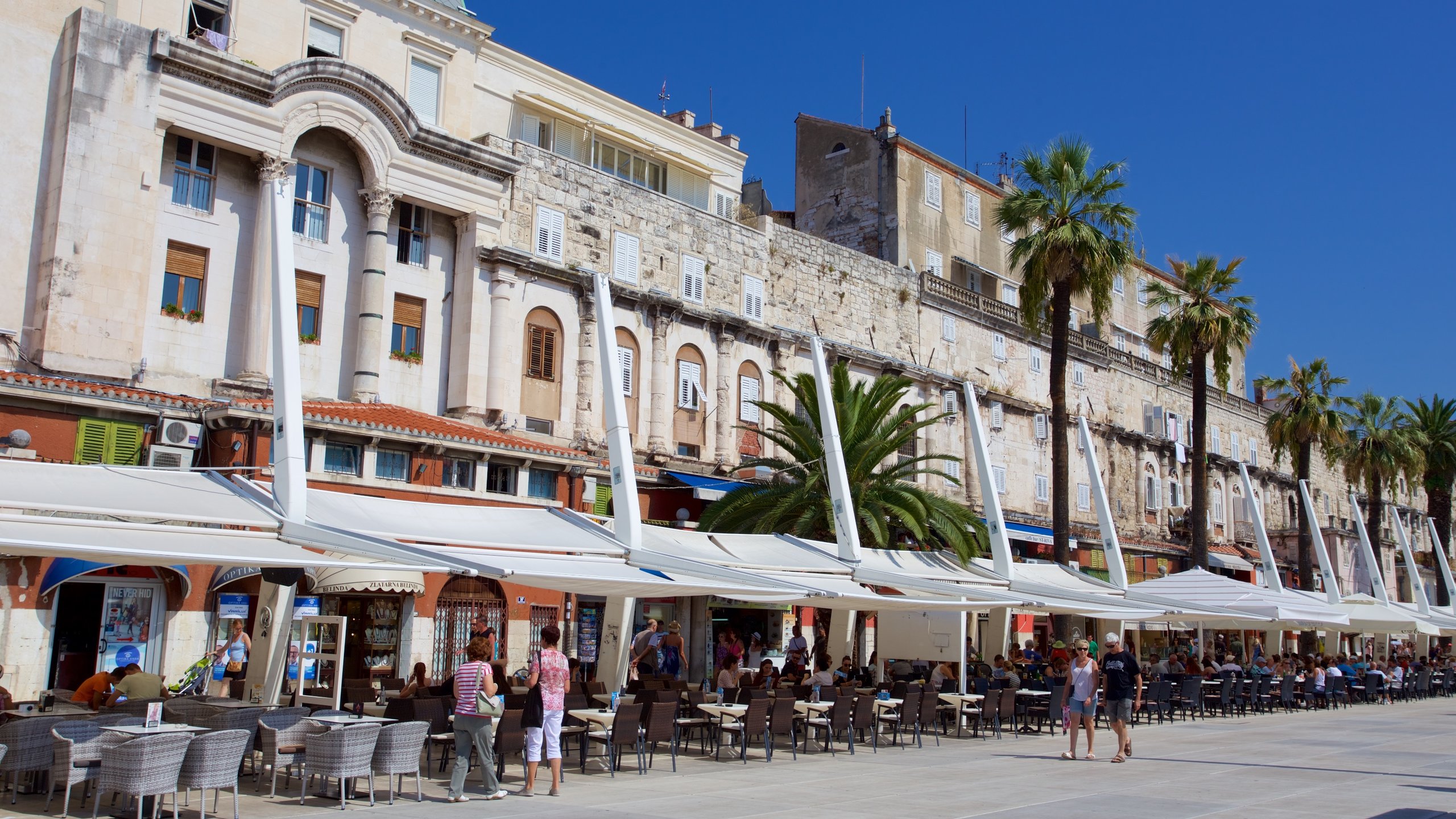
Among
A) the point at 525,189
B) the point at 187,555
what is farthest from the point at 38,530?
the point at 525,189

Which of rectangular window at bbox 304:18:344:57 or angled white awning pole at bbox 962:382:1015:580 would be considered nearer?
angled white awning pole at bbox 962:382:1015:580

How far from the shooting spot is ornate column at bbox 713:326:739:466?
99.1 ft

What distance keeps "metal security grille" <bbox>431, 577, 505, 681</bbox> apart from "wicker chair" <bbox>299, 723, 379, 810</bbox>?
11504mm

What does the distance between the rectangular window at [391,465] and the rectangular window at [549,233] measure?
7054mm

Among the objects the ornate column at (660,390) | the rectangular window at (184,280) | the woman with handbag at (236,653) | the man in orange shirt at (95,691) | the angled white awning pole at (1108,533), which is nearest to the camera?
the man in orange shirt at (95,691)

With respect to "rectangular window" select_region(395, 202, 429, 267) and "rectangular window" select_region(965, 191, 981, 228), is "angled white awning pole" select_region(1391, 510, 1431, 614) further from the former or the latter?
"rectangular window" select_region(395, 202, 429, 267)

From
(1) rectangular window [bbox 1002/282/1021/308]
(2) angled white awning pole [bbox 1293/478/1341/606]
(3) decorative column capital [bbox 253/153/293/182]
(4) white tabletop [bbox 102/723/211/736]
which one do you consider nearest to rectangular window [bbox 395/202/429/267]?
(3) decorative column capital [bbox 253/153/293/182]

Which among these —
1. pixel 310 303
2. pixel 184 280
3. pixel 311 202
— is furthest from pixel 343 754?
pixel 311 202

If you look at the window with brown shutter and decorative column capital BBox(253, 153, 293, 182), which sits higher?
decorative column capital BBox(253, 153, 293, 182)

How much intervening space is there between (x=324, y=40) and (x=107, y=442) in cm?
1044

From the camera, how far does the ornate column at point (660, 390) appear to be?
28.5 metres

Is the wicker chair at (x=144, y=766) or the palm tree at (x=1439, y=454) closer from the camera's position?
the wicker chair at (x=144, y=766)

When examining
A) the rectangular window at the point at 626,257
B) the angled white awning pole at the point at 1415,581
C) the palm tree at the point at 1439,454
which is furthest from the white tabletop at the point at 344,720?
the palm tree at the point at 1439,454

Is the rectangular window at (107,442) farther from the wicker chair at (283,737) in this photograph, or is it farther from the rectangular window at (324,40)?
the wicker chair at (283,737)
